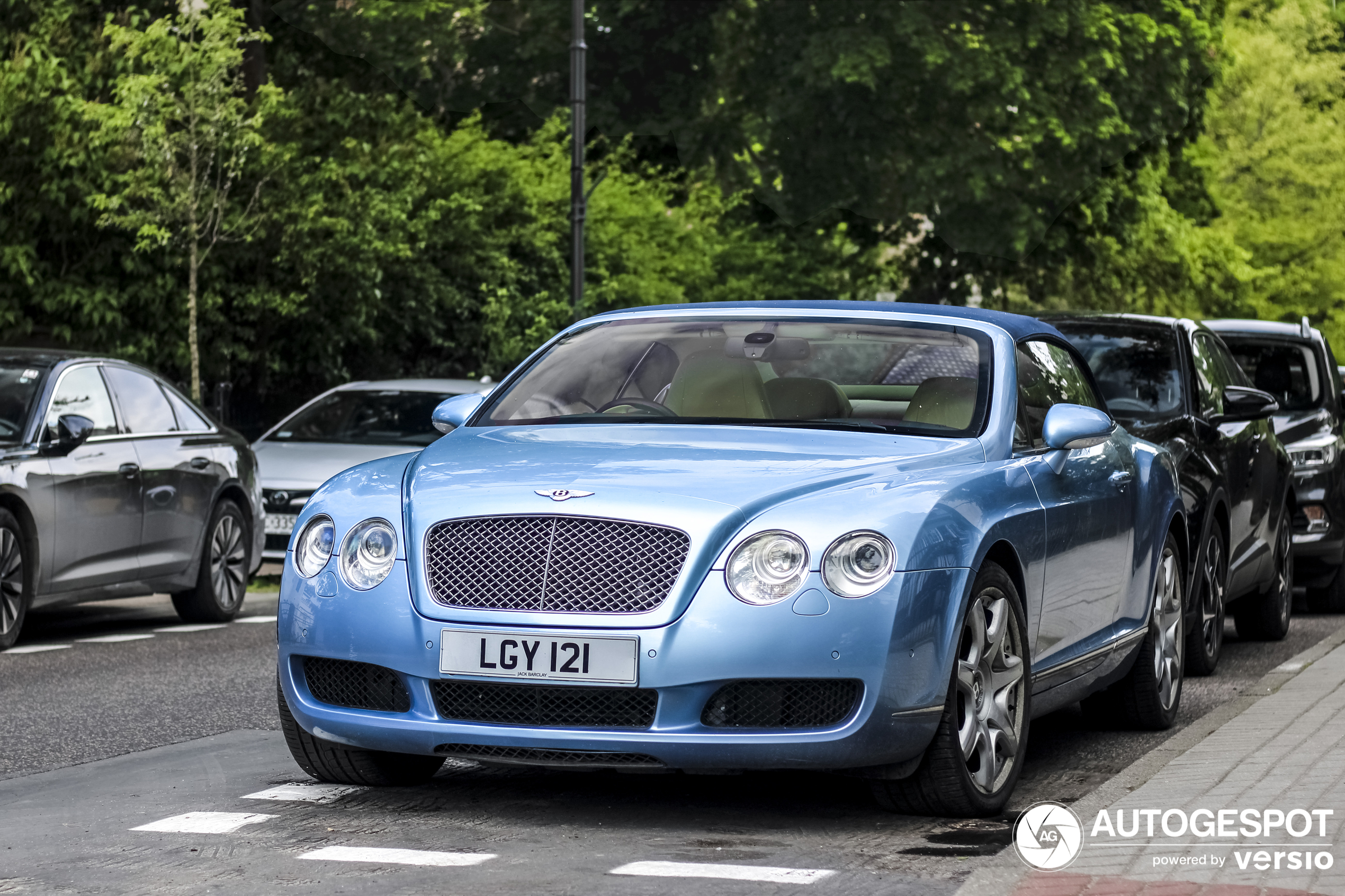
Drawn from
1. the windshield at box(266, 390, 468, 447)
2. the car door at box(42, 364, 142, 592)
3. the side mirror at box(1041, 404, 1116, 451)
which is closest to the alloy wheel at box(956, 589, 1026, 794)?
the side mirror at box(1041, 404, 1116, 451)

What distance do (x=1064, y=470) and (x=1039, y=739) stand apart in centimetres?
150

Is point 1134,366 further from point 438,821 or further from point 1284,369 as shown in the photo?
point 438,821

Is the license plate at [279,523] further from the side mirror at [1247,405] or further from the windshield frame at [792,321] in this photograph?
the windshield frame at [792,321]

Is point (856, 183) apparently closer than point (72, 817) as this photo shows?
No

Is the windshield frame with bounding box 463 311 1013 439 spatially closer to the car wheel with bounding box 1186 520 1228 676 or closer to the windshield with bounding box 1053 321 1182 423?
the car wheel with bounding box 1186 520 1228 676

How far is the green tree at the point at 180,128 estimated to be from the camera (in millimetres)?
20453

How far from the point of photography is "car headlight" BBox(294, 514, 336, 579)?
6.34 metres

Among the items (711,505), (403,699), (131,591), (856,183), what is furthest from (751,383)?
(856,183)

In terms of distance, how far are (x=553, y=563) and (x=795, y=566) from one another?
0.67 metres

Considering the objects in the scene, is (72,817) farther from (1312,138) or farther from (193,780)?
(1312,138)

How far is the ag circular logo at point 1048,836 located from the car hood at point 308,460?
34.4 feet

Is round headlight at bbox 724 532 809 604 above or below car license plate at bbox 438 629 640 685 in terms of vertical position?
above

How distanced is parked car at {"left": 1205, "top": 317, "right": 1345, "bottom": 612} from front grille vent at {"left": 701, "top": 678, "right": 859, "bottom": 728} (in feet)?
26.9

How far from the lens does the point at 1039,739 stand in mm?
8398
